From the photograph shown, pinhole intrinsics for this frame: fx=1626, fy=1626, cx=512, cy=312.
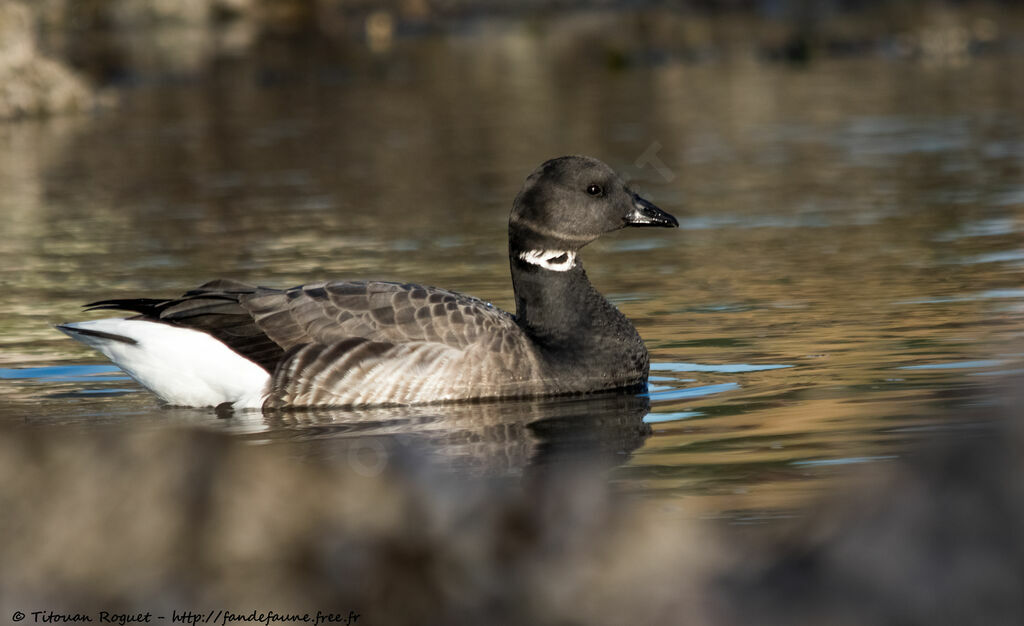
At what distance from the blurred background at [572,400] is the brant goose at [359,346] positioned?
224mm

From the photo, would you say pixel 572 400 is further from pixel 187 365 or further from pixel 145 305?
pixel 145 305

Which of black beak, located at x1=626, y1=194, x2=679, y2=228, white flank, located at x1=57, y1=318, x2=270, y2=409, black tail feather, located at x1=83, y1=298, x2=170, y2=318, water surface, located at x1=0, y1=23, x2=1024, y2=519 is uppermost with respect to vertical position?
black beak, located at x1=626, y1=194, x2=679, y2=228

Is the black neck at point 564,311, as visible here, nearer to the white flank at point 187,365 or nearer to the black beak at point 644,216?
the black beak at point 644,216

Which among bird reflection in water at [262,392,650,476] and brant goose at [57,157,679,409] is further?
brant goose at [57,157,679,409]

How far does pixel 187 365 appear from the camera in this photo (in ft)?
34.8

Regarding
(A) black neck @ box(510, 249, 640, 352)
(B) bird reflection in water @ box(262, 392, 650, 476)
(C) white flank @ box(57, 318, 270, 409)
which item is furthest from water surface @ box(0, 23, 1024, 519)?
(A) black neck @ box(510, 249, 640, 352)

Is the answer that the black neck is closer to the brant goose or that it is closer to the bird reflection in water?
the brant goose

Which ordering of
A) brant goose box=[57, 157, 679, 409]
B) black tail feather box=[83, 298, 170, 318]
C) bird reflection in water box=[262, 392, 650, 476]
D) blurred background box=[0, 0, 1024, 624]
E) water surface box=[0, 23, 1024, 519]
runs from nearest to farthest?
blurred background box=[0, 0, 1024, 624] → bird reflection in water box=[262, 392, 650, 476] → water surface box=[0, 23, 1024, 519] → brant goose box=[57, 157, 679, 409] → black tail feather box=[83, 298, 170, 318]

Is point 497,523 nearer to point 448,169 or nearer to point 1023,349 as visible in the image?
point 1023,349

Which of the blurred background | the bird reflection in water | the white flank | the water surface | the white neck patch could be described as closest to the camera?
the blurred background

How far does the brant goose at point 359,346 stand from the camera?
10.4 meters

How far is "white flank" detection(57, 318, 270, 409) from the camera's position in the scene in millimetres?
10547

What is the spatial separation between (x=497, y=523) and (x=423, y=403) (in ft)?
22.2

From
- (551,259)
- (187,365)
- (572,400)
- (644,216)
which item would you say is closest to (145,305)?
(187,365)
